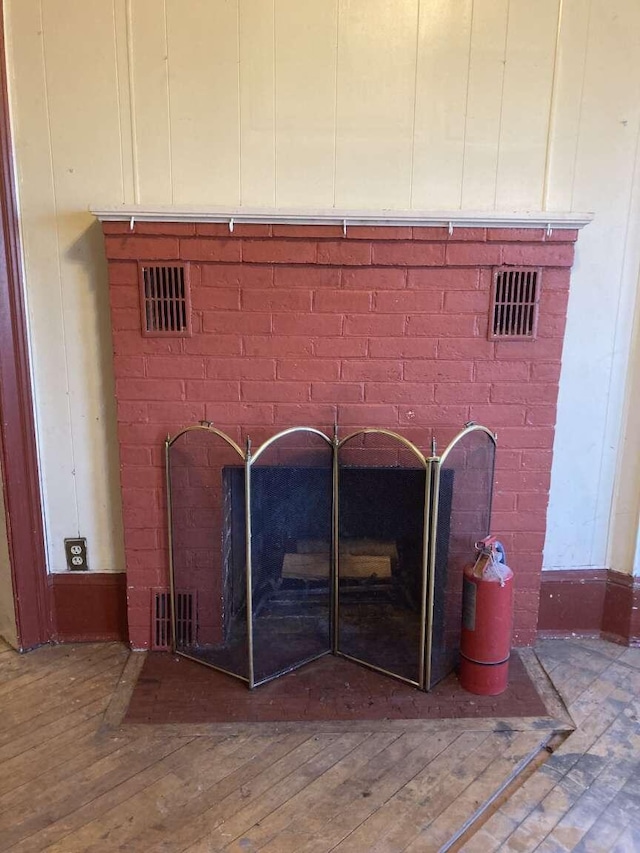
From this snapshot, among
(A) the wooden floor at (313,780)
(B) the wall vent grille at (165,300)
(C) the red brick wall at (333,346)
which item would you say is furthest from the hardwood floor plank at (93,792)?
(B) the wall vent grille at (165,300)

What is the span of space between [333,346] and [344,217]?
17.9 inches

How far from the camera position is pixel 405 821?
178 centimetres

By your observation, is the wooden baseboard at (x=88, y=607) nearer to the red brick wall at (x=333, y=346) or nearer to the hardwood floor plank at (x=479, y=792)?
the red brick wall at (x=333, y=346)

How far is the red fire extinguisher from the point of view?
2246 mm

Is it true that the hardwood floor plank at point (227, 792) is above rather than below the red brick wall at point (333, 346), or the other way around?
below

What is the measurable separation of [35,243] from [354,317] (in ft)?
3.96

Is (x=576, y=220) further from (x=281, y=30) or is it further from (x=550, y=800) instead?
(x=550, y=800)

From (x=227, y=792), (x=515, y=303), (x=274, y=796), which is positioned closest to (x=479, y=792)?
(x=274, y=796)

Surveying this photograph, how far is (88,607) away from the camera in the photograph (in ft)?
8.59

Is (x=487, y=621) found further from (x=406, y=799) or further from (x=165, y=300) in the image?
(x=165, y=300)

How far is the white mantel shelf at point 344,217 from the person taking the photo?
219 cm

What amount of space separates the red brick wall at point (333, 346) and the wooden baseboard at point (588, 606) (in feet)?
1.40

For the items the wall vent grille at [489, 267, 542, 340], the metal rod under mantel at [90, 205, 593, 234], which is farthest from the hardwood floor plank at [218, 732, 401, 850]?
the metal rod under mantel at [90, 205, 593, 234]

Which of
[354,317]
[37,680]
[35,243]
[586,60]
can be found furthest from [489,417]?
[37,680]
